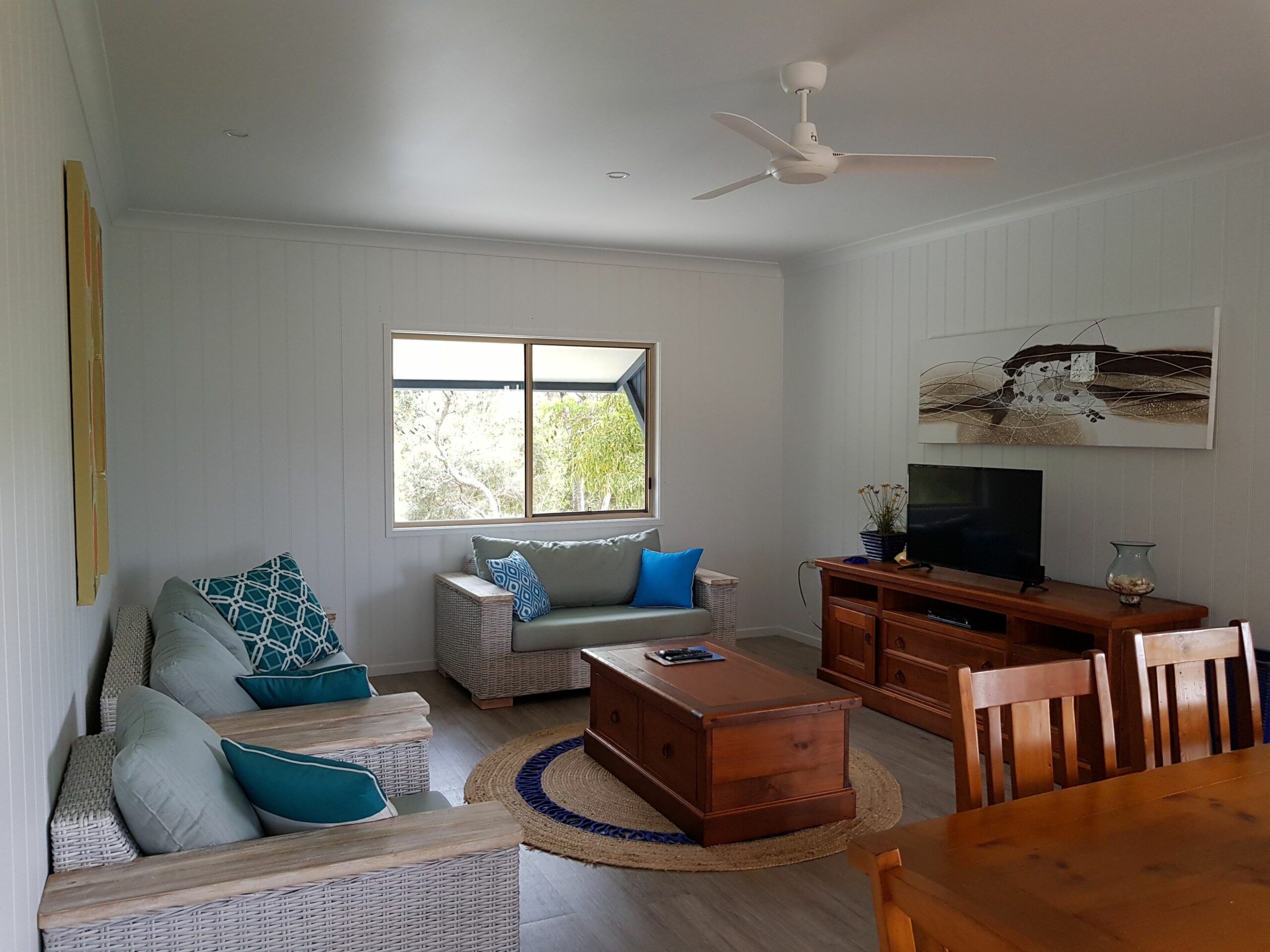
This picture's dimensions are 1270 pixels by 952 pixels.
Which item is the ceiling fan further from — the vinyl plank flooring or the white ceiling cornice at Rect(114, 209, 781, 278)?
the white ceiling cornice at Rect(114, 209, 781, 278)

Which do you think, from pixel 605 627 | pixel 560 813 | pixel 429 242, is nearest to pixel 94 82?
pixel 429 242

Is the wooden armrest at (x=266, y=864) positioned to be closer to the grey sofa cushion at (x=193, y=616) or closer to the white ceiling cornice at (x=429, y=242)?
the grey sofa cushion at (x=193, y=616)

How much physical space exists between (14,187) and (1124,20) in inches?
105

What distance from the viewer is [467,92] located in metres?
3.20

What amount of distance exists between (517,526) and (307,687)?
2943 mm

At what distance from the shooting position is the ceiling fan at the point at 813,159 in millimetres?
2939

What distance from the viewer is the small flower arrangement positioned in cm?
541

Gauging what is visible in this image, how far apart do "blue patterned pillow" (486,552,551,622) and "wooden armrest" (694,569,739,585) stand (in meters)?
0.92

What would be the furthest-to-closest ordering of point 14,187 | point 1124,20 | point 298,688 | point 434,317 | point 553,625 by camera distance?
point 434,317
point 553,625
point 298,688
point 1124,20
point 14,187

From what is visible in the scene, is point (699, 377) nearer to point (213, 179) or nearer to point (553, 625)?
point (553, 625)

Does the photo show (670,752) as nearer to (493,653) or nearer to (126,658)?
(493,653)

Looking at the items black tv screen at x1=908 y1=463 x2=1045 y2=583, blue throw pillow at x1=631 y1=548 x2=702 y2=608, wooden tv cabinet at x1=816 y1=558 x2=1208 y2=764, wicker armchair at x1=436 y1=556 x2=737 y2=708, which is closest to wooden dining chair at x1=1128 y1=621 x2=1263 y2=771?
wooden tv cabinet at x1=816 y1=558 x2=1208 y2=764

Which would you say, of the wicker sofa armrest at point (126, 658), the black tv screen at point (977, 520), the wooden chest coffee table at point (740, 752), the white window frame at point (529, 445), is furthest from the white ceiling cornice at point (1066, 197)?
the wicker sofa armrest at point (126, 658)

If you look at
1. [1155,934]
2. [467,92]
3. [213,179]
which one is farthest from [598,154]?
[1155,934]
